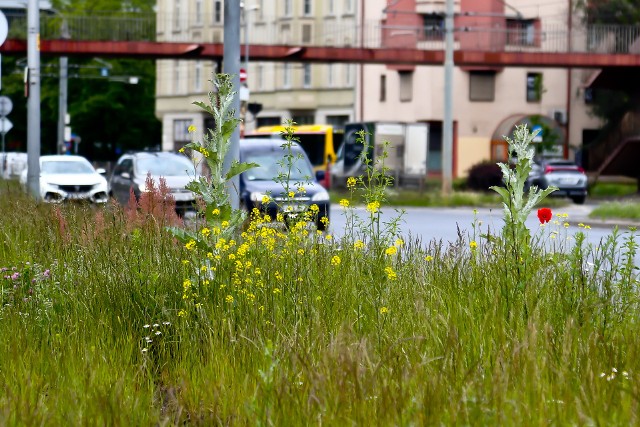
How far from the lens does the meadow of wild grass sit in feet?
17.8

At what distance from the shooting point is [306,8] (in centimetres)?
8706

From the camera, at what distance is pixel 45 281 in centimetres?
934

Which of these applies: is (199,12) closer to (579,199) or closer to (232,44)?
(579,199)

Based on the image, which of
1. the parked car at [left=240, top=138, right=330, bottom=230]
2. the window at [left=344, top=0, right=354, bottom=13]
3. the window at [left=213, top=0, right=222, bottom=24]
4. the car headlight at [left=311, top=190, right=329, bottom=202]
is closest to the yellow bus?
the window at [left=344, top=0, right=354, bottom=13]

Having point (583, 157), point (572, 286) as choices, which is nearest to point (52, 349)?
point (572, 286)

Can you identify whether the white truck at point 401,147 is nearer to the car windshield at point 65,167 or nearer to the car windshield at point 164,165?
the car windshield at point 65,167

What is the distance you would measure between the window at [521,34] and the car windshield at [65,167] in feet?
121

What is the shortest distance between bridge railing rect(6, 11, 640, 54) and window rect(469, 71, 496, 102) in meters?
2.63

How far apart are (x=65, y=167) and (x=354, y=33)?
1743 inches

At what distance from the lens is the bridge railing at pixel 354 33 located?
58.1 metres

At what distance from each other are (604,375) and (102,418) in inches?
78.4

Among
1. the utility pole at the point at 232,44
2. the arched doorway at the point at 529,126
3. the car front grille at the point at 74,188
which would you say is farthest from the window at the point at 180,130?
the utility pole at the point at 232,44

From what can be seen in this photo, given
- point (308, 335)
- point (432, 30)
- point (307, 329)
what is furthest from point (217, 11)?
point (308, 335)

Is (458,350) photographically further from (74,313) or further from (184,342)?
(74,313)
